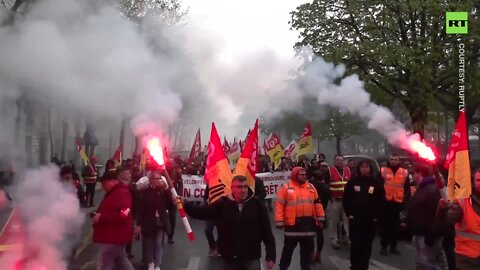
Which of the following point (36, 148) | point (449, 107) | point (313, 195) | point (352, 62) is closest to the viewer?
point (313, 195)

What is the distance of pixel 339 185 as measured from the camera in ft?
37.9

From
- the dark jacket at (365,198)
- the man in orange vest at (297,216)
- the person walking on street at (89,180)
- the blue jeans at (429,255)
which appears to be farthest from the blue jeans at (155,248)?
the person walking on street at (89,180)

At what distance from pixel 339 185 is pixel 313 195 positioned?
11.6 feet

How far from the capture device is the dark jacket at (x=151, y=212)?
342 inches

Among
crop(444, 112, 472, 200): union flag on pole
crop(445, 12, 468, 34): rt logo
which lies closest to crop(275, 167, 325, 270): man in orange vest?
crop(444, 112, 472, 200): union flag on pole

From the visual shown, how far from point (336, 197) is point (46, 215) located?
20.7 ft

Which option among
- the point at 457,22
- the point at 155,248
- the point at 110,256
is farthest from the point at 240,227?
the point at 457,22

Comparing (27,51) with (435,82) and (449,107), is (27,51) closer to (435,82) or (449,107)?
(435,82)

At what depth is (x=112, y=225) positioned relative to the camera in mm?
6969

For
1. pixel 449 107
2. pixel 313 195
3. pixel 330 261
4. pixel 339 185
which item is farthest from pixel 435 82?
pixel 313 195

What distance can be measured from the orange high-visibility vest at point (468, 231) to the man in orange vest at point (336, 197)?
504 centimetres

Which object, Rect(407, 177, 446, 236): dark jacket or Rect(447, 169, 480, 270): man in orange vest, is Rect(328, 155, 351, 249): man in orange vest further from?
Rect(447, 169, 480, 270): man in orange vest

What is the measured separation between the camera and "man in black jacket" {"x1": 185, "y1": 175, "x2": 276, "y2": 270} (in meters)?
5.86

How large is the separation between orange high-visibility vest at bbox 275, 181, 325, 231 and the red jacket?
2.04 m
